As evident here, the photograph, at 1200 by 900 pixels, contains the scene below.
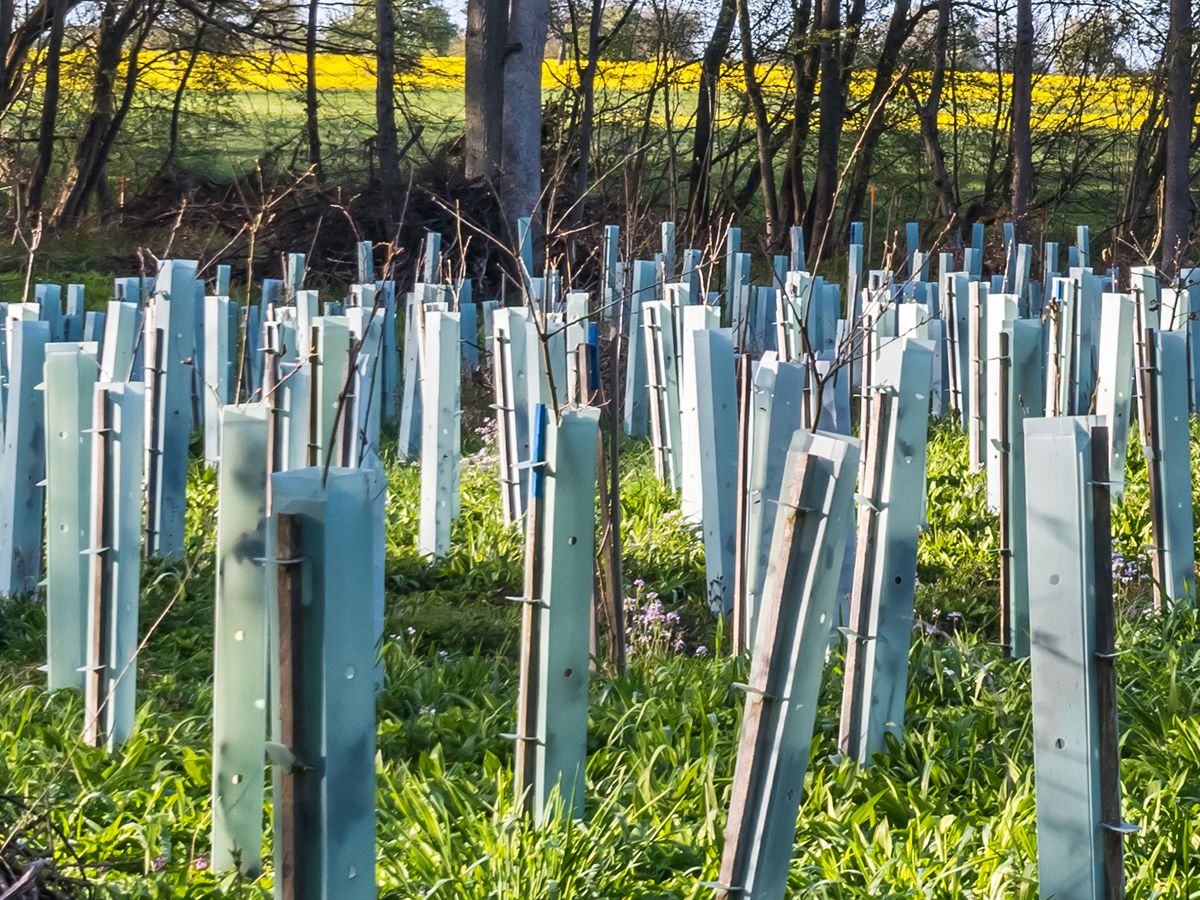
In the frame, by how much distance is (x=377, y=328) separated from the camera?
6.64 m

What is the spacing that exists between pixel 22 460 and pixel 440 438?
1737 mm

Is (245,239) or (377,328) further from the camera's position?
(245,239)

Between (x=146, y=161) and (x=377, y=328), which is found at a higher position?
(x=146, y=161)

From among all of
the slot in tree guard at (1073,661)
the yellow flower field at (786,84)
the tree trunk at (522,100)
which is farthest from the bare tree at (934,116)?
the slot in tree guard at (1073,661)

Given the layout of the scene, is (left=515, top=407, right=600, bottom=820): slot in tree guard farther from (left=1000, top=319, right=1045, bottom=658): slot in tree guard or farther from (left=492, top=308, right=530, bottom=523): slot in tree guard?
(left=492, top=308, right=530, bottom=523): slot in tree guard

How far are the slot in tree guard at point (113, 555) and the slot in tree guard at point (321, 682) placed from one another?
1.46m

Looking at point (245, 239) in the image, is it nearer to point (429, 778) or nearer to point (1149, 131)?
point (1149, 131)

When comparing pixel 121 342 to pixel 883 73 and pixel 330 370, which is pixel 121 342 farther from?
pixel 883 73

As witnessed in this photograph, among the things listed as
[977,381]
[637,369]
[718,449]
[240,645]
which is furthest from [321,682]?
[637,369]

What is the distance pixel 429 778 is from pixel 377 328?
348 centimetres

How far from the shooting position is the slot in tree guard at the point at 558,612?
3.09m

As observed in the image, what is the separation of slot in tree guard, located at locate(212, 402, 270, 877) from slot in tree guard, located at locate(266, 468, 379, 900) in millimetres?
464

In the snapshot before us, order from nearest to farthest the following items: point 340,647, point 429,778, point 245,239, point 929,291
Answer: point 340,647 < point 429,778 < point 929,291 < point 245,239

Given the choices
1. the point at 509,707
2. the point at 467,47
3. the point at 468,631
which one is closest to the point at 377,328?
the point at 468,631
